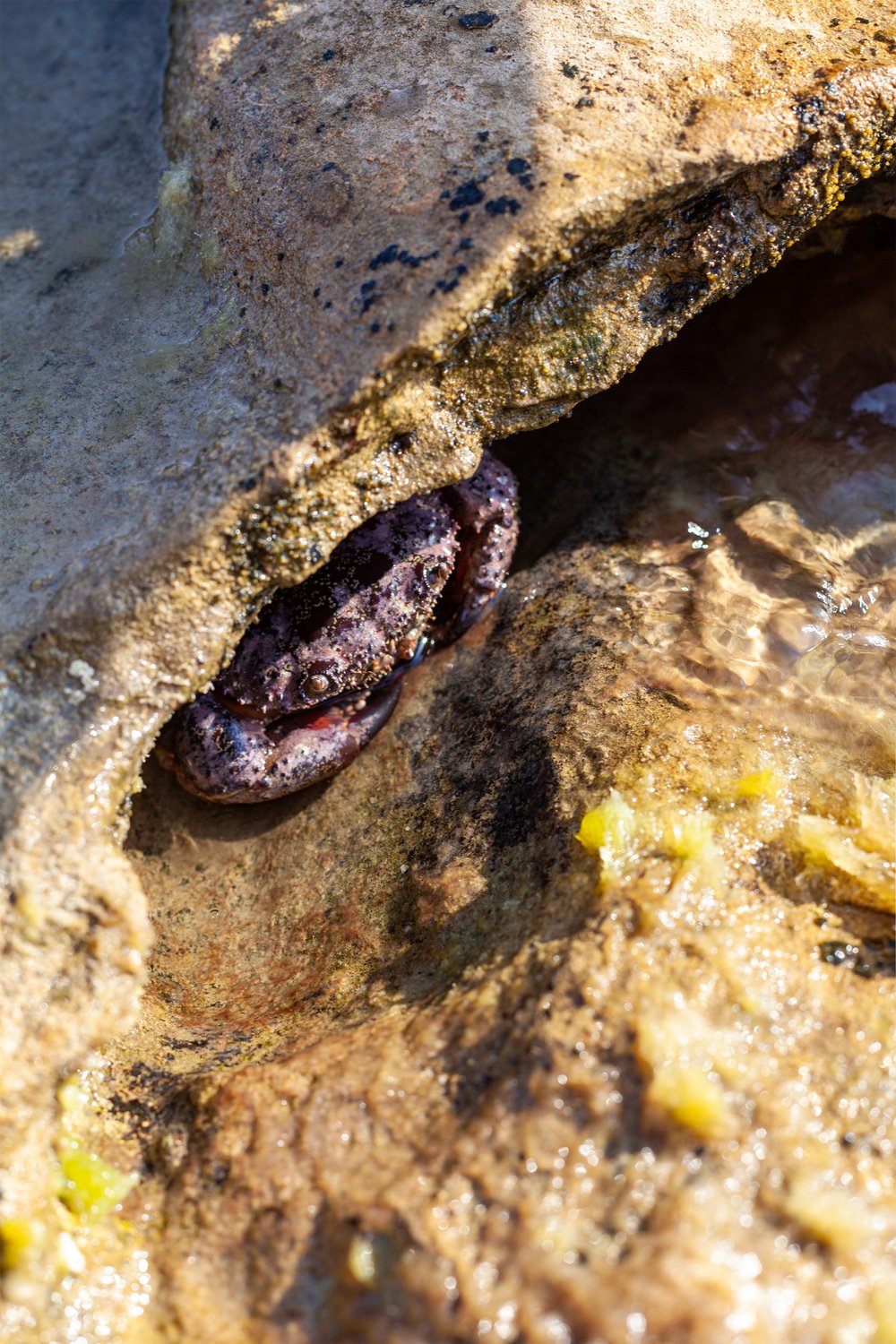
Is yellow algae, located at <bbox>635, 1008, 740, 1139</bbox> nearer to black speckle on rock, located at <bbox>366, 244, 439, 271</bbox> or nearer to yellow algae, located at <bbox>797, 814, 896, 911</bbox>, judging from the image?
yellow algae, located at <bbox>797, 814, 896, 911</bbox>

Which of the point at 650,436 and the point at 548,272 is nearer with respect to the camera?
the point at 548,272

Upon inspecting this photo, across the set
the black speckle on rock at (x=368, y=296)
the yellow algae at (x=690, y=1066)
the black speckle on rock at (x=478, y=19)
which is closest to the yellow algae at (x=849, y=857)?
the yellow algae at (x=690, y=1066)

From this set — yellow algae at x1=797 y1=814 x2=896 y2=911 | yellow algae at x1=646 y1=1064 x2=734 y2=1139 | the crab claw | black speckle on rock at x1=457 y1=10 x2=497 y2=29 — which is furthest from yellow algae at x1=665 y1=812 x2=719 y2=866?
black speckle on rock at x1=457 y1=10 x2=497 y2=29

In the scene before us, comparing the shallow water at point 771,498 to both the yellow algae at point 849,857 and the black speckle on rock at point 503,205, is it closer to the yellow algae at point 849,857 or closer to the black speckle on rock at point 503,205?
the yellow algae at point 849,857

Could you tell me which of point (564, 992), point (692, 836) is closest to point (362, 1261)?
point (564, 992)

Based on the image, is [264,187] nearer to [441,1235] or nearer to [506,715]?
[506,715]

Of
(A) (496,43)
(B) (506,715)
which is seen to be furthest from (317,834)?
(A) (496,43)
